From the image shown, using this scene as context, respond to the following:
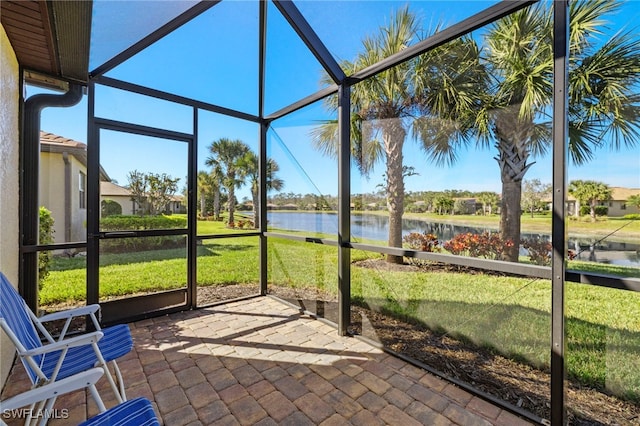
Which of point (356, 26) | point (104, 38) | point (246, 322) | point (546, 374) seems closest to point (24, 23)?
point (104, 38)

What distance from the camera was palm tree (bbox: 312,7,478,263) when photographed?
7.98ft

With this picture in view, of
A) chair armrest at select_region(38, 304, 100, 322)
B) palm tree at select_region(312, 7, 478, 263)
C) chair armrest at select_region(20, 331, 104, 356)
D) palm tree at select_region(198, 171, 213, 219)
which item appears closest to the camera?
chair armrest at select_region(20, 331, 104, 356)

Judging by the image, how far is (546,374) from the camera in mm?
1955

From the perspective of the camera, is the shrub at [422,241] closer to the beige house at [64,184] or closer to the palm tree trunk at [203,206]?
the palm tree trunk at [203,206]

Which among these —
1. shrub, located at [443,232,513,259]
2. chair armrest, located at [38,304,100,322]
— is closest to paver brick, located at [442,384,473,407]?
shrub, located at [443,232,513,259]

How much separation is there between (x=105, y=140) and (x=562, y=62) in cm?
423

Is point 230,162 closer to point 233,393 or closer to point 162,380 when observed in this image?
point 162,380

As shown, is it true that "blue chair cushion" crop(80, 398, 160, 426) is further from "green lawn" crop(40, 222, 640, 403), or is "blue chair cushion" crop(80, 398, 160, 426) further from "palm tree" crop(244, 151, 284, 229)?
"palm tree" crop(244, 151, 284, 229)

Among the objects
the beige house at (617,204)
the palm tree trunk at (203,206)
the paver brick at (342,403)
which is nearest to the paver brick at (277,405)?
the paver brick at (342,403)

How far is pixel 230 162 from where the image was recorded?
4.29 meters

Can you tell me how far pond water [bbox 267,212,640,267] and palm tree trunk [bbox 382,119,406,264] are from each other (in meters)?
0.08

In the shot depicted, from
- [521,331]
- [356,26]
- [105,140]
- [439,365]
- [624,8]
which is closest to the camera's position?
[624,8]

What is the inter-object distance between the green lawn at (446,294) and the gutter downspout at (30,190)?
0.16 meters

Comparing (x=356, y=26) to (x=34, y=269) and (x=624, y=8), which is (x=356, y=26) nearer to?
(x=624, y=8)
